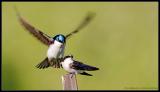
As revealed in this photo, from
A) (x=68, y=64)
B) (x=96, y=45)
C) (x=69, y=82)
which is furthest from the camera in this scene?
(x=96, y=45)

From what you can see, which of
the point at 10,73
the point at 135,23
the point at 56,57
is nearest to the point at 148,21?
the point at 135,23

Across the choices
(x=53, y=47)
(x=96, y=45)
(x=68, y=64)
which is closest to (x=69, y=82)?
(x=68, y=64)

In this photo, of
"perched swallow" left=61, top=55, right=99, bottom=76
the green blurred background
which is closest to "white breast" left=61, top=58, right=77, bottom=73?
"perched swallow" left=61, top=55, right=99, bottom=76

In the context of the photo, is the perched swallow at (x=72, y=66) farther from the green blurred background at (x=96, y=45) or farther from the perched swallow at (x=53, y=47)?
the green blurred background at (x=96, y=45)

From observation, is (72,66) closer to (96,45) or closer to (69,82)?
(69,82)

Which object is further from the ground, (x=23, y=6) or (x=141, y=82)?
(x=23, y=6)

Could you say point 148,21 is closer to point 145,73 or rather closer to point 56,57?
point 145,73

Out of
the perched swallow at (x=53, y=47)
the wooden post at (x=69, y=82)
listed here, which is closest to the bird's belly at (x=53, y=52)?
the perched swallow at (x=53, y=47)
